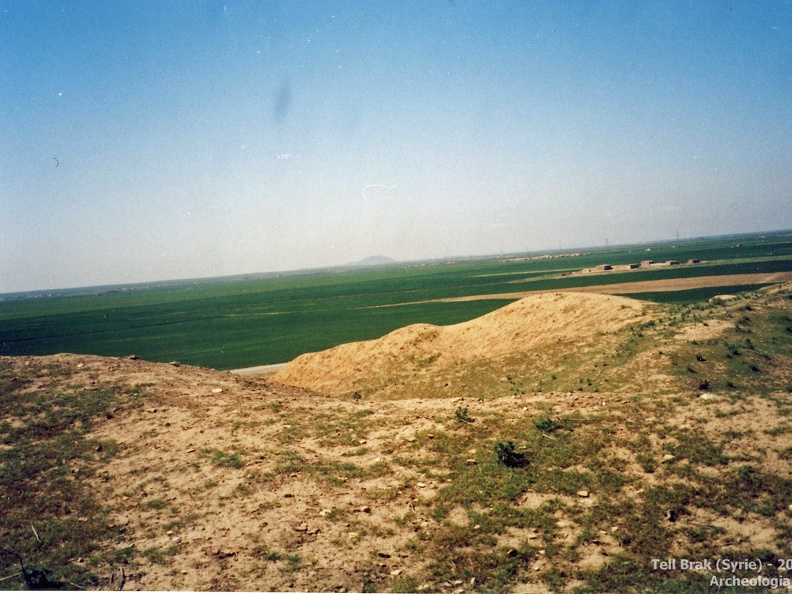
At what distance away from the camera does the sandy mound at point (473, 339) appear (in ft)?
95.4

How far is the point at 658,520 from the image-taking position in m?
9.31

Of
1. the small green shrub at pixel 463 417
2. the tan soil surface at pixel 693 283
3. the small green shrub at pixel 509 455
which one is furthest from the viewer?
the tan soil surface at pixel 693 283

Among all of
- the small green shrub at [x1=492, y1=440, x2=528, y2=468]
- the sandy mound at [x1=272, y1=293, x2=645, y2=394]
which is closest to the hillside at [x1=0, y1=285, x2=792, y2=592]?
the small green shrub at [x1=492, y1=440, x2=528, y2=468]

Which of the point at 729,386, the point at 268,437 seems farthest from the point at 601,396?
the point at 268,437

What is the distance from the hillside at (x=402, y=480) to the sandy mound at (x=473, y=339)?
8.77m

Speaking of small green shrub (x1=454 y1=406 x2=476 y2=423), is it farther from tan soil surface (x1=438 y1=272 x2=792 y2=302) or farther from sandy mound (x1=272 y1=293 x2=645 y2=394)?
tan soil surface (x1=438 y1=272 x2=792 y2=302)

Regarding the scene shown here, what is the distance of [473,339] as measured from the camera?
33562mm

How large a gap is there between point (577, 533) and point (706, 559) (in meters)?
2.32

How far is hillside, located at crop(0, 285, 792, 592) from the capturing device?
8508 mm

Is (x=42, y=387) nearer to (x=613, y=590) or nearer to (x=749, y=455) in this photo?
(x=613, y=590)

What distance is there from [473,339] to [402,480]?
75.4 ft

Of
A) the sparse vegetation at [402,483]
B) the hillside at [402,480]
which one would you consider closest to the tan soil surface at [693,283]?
the sparse vegetation at [402,483]

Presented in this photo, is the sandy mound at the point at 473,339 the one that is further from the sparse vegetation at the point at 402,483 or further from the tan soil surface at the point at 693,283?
the tan soil surface at the point at 693,283

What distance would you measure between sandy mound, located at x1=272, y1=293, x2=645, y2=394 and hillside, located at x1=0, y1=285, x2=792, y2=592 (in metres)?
8.77
